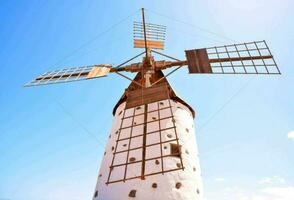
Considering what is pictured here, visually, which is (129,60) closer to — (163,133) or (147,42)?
(147,42)

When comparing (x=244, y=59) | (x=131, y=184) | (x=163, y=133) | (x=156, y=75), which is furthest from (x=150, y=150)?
(x=244, y=59)

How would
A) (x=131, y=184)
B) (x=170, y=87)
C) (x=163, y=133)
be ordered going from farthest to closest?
1. (x=170, y=87)
2. (x=163, y=133)
3. (x=131, y=184)

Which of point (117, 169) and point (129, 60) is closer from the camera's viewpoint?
point (117, 169)

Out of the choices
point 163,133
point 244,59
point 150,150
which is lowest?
point 150,150

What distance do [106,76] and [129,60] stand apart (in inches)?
65.5

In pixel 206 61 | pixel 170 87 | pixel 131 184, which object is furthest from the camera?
pixel 170 87

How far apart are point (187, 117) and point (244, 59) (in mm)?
3799

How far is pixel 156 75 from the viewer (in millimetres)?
11633

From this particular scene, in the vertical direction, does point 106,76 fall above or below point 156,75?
below

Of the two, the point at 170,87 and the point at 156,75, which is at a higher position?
the point at 156,75

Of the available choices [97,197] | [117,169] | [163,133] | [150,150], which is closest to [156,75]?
[163,133]

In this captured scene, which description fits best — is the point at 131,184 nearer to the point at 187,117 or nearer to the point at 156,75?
the point at 187,117

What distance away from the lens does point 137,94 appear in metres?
8.93

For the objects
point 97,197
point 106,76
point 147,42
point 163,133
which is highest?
point 147,42
